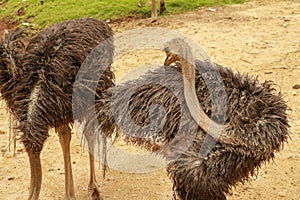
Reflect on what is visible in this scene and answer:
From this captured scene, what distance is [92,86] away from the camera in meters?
3.11

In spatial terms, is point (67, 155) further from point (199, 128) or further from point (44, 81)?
point (199, 128)

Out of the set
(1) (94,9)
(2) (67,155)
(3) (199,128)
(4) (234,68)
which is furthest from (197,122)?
(1) (94,9)

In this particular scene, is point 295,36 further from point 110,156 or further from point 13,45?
point 13,45

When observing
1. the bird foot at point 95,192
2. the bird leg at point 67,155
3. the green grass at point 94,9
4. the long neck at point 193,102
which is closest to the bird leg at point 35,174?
the bird leg at point 67,155

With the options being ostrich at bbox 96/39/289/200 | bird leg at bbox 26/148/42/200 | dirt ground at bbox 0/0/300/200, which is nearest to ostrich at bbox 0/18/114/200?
bird leg at bbox 26/148/42/200

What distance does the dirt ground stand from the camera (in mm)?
3883

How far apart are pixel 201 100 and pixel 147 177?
161cm

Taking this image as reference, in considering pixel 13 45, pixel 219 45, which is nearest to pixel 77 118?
pixel 13 45

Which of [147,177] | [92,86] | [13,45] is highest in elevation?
[13,45]

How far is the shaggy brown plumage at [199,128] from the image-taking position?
248cm

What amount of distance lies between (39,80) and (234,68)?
11.6ft

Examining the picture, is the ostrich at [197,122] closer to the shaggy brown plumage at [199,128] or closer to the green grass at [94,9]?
the shaggy brown plumage at [199,128]

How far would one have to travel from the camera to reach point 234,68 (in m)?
6.06

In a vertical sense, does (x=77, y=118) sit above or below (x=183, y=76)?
below
